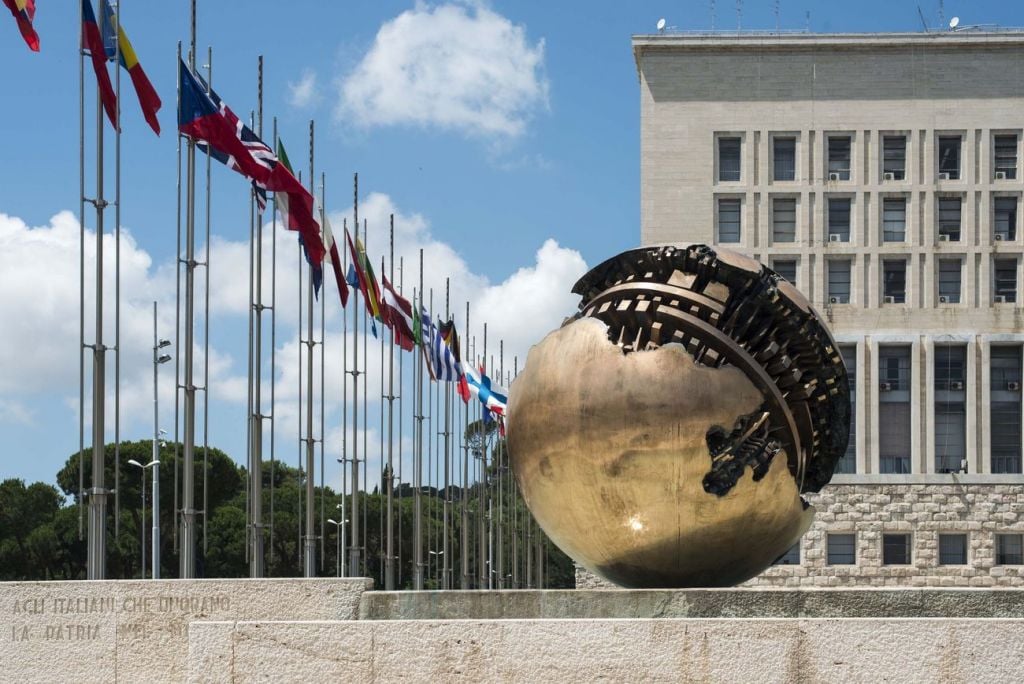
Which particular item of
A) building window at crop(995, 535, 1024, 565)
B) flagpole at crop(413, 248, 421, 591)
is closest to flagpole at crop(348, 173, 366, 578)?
flagpole at crop(413, 248, 421, 591)

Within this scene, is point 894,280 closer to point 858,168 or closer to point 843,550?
point 858,168

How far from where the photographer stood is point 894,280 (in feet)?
188

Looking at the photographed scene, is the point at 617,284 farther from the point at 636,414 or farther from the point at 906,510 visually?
the point at 906,510

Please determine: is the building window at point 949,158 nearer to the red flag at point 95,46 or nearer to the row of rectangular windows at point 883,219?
the row of rectangular windows at point 883,219

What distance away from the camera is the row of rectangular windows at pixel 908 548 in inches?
2119

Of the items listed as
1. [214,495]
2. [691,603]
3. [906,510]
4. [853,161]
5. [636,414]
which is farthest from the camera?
[214,495]

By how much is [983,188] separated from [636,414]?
47236 millimetres

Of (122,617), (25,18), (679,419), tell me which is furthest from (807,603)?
(25,18)

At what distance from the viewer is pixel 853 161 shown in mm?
Answer: 57562

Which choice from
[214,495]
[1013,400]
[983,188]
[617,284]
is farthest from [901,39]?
[617,284]

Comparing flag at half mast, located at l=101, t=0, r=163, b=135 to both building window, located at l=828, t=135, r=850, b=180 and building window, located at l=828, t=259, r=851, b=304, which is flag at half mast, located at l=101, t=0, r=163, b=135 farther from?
building window, located at l=828, t=135, r=850, b=180

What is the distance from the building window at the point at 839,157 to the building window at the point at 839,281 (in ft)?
10.4

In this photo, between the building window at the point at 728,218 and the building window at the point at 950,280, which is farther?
the building window at the point at 728,218

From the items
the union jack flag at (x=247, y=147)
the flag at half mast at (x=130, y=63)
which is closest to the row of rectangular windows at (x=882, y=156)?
the union jack flag at (x=247, y=147)
